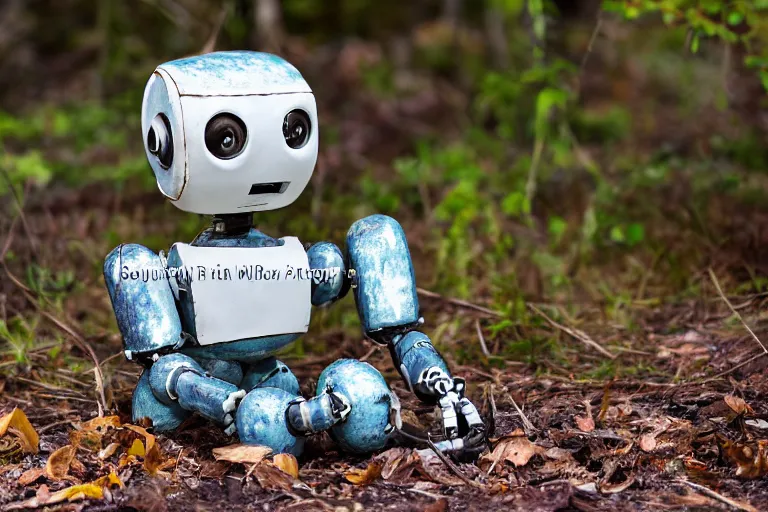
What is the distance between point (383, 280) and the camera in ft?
8.98

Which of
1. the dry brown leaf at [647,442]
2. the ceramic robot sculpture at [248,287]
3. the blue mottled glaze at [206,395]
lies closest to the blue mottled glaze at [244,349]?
the ceramic robot sculpture at [248,287]

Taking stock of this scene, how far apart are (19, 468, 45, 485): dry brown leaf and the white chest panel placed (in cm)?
52

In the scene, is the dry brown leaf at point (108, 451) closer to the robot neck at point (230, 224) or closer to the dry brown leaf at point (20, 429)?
the dry brown leaf at point (20, 429)

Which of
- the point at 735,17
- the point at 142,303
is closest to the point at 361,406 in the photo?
the point at 142,303

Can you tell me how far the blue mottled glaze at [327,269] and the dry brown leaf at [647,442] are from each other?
36.3 inches

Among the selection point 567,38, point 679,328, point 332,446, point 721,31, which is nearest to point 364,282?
point 332,446

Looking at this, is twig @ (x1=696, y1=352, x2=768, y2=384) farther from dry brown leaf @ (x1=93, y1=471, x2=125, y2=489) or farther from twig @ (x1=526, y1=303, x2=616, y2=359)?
dry brown leaf @ (x1=93, y1=471, x2=125, y2=489)

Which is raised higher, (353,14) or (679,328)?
(353,14)

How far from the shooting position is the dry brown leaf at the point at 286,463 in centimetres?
246

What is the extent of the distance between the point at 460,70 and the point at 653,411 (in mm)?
5579

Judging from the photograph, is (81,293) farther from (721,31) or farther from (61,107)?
(61,107)

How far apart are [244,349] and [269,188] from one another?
0.45 meters

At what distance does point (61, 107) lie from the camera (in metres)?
8.13

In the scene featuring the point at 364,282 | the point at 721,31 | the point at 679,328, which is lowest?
the point at 679,328
